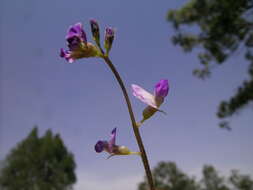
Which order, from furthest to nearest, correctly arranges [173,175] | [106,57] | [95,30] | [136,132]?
[173,175] < [95,30] < [106,57] < [136,132]

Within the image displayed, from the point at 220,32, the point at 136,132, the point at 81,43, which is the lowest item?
the point at 136,132

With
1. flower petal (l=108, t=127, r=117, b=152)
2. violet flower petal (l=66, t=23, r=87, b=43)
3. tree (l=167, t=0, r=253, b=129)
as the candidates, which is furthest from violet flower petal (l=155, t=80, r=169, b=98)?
tree (l=167, t=0, r=253, b=129)

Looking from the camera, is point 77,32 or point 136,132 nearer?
point 136,132

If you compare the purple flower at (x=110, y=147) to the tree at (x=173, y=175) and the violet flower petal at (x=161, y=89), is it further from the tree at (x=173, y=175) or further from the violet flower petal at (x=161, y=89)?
the tree at (x=173, y=175)

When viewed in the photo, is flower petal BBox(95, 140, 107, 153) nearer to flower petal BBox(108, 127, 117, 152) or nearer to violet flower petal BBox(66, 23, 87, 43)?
flower petal BBox(108, 127, 117, 152)

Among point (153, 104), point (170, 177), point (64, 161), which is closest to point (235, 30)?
point (153, 104)

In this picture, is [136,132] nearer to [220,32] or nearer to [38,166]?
[220,32]

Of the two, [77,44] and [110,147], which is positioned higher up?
[77,44]

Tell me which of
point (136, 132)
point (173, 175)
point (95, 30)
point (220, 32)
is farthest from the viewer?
point (173, 175)

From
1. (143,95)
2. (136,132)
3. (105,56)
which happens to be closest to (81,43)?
(105,56)
